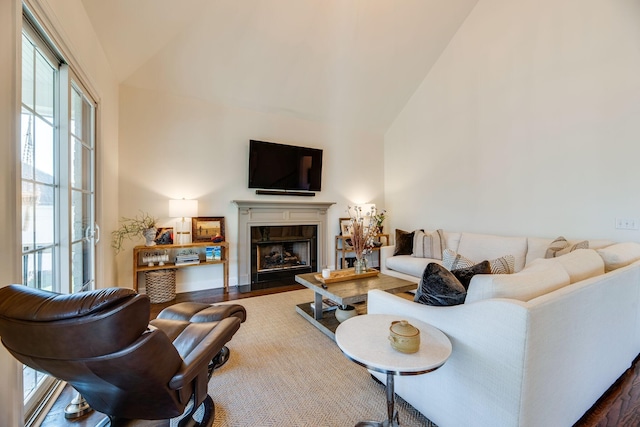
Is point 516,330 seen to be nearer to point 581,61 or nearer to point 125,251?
point 581,61

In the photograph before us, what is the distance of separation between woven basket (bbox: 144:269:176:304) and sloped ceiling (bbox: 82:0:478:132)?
8.20 ft

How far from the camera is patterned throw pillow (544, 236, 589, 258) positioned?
272 centimetres

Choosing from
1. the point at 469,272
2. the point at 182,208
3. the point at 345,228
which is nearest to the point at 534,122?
the point at 469,272

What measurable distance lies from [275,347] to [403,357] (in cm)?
150

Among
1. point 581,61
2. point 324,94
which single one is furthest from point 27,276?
point 581,61

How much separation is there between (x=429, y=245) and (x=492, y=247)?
2.70 ft

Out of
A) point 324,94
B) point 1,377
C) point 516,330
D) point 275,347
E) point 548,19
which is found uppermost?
point 548,19

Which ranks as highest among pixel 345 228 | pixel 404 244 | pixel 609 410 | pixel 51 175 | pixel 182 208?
pixel 51 175

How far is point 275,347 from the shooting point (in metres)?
2.43

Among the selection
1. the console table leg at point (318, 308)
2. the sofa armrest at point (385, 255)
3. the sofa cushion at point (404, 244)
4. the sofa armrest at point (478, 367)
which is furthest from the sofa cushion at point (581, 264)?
the sofa armrest at point (385, 255)

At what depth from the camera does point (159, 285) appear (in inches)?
140

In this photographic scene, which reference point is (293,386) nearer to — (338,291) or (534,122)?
(338,291)

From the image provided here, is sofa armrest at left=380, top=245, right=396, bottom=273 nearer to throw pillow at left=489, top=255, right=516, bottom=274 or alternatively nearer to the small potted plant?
throw pillow at left=489, top=255, right=516, bottom=274

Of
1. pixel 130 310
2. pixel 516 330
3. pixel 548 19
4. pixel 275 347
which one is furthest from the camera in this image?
pixel 548 19
